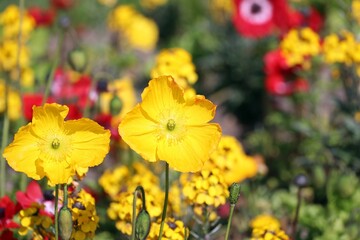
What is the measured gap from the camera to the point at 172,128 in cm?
198

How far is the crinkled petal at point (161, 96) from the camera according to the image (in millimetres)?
1937

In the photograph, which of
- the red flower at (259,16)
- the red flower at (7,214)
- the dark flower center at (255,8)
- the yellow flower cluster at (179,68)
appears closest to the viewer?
the red flower at (7,214)

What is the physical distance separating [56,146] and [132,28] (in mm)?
3399

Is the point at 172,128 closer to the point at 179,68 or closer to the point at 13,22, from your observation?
the point at 179,68

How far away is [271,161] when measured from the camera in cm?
405

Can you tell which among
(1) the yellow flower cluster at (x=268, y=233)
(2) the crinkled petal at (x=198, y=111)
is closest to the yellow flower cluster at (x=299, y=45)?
(1) the yellow flower cluster at (x=268, y=233)

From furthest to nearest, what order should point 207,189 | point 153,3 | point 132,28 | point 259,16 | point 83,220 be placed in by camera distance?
point 153,3 < point 132,28 < point 259,16 < point 207,189 < point 83,220

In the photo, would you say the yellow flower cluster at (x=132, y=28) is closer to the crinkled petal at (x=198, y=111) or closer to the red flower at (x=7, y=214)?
the red flower at (x=7, y=214)

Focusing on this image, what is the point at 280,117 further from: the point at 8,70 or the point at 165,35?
the point at 165,35

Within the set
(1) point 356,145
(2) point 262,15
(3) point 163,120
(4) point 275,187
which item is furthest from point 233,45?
(3) point 163,120

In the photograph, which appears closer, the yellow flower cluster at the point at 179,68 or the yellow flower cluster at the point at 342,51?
the yellow flower cluster at the point at 179,68

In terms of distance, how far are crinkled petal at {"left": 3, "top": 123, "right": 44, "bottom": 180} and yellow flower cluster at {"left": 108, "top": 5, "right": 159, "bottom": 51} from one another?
3.28 m

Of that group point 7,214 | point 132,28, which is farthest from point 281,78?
point 7,214

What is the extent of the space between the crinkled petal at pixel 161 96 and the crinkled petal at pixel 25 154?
0.94ft
